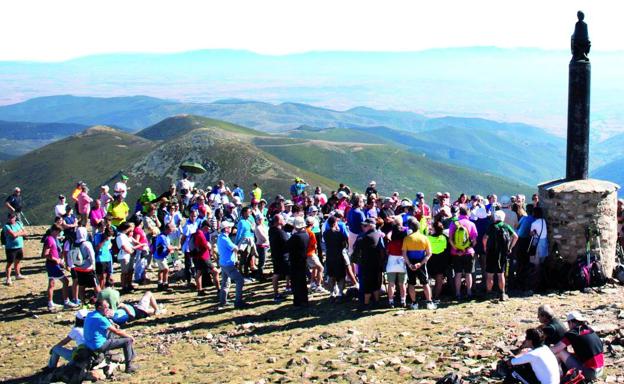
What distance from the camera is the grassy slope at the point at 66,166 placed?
124m

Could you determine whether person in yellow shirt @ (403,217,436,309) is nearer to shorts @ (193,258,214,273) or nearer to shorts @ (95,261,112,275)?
shorts @ (193,258,214,273)

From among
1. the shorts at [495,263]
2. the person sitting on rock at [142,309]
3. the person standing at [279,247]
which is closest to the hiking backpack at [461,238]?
the shorts at [495,263]

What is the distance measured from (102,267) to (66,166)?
12742 cm

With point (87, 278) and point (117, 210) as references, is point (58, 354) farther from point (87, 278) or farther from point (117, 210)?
point (117, 210)

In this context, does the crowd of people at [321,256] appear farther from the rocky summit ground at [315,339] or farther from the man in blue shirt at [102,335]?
the rocky summit ground at [315,339]

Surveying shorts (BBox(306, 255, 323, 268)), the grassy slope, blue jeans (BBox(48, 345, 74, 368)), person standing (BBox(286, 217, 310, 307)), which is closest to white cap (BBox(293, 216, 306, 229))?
person standing (BBox(286, 217, 310, 307))

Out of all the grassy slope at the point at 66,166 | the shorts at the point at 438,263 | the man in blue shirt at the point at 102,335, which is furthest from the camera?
the grassy slope at the point at 66,166

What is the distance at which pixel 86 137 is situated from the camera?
15275 centimetres

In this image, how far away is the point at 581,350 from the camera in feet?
31.6

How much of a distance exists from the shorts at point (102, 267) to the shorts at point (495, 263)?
926 centimetres

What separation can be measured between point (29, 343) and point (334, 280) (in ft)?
23.0

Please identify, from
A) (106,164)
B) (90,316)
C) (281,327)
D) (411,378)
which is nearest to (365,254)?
(281,327)

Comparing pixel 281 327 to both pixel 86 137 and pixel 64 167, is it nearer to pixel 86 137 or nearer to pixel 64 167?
pixel 64 167

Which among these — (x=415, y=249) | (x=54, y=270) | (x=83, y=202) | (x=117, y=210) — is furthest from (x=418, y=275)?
(x=83, y=202)
